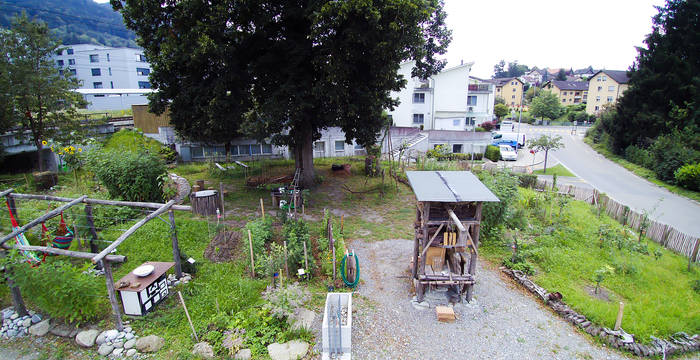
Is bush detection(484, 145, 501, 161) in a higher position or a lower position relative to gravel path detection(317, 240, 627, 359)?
higher

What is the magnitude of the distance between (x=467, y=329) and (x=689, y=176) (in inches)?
1023

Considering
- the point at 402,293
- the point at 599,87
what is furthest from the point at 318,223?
the point at 599,87

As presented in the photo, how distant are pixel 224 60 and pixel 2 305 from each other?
9.92m

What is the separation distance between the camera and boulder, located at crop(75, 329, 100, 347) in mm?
6979

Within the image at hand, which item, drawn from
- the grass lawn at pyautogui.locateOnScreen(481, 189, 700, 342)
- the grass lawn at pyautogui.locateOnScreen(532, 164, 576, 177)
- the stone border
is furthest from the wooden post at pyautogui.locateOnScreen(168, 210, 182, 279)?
the grass lawn at pyautogui.locateOnScreen(532, 164, 576, 177)

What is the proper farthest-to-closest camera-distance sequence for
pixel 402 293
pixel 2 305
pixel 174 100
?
pixel 174 100 → pixel 402 293 → pixel 2 305

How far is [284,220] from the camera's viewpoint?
40.7 ft

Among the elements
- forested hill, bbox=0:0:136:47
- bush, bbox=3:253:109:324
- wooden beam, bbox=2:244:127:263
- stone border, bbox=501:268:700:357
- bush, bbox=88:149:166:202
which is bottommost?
stone border, bbox=501:268:700:357

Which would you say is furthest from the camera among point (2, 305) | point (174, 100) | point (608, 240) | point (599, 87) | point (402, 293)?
point (599, 87)

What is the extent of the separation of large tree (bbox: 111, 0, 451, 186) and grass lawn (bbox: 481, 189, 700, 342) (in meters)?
8.36

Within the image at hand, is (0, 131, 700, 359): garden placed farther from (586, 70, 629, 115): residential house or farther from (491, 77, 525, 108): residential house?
(491, 77, 525, 108): residential house

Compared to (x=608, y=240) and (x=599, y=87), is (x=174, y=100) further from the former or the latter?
(x=599, y=87)

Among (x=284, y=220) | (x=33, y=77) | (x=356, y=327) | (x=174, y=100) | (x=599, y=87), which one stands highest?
(x=599, y=87)

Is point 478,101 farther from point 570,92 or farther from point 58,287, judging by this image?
point 570,92
